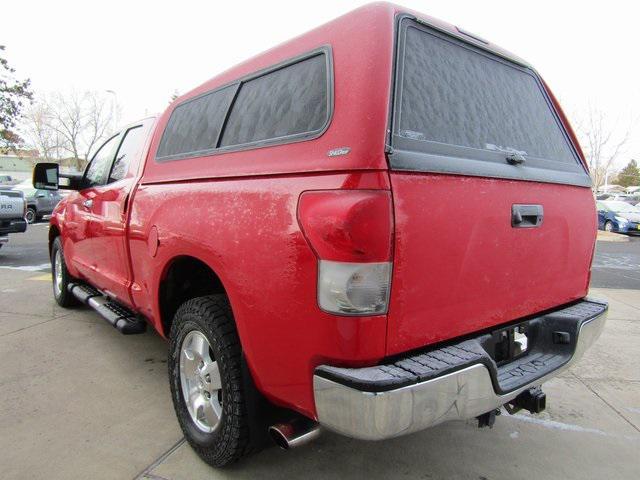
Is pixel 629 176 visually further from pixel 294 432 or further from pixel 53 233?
pixel 294 432

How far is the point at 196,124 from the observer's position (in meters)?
2.88

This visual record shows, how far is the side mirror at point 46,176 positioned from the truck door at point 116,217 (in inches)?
27.6

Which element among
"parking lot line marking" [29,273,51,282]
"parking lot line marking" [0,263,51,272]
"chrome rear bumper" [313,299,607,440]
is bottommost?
"parking lot line marking" [0,263,51,272]

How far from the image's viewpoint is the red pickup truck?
1688 millimetres

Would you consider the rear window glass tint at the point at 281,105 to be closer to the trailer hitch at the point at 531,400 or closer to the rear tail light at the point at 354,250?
the rear tail light at the point at 354,250

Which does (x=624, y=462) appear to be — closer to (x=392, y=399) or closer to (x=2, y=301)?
(x=392, y=399)

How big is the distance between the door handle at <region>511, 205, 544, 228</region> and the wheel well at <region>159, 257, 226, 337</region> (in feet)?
5.16

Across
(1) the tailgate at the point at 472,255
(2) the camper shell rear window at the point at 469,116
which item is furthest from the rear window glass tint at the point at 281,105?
(1) the tailgate at the point at 472,255

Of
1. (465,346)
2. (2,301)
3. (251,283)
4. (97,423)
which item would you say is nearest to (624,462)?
(465,346)

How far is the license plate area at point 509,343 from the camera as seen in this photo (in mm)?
2199

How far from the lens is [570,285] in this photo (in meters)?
2.60

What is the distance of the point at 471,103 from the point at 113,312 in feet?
9.57

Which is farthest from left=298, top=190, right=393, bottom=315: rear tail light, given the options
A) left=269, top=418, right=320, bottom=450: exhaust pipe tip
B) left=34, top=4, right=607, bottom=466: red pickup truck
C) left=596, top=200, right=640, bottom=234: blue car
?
left=596, top=200, right=640, bottom=234: blue car

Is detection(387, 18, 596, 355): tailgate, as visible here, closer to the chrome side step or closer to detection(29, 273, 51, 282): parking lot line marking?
the chrome side step
